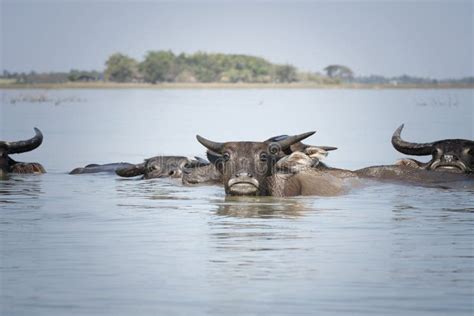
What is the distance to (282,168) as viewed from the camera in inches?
618

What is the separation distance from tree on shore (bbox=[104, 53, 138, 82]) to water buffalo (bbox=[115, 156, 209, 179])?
284 feet

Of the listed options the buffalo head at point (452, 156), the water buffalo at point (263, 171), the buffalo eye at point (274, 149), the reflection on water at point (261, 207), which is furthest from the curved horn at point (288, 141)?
the buffalo head at point (452, 156)

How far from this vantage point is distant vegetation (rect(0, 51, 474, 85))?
344 feet

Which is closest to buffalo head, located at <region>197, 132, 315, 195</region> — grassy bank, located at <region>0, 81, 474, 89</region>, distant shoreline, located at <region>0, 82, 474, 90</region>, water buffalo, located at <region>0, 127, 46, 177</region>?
water buffalo, located at <region>0, 127, 46, 177</region>

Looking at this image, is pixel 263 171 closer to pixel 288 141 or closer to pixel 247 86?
pixel 288 141

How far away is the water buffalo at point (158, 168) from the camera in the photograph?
1828 cm

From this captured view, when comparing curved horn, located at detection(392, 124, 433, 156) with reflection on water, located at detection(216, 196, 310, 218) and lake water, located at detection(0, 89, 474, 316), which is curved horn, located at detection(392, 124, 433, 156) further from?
reflection on water, located at detection(216, 196, 310, 218)

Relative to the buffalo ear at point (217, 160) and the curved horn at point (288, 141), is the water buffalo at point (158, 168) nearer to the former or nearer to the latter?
the buffalo ear at point (217, 160)

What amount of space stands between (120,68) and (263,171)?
92891 millimetres

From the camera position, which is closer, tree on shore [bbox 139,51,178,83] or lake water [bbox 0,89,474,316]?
lake water [bbox 0,89,474,316]

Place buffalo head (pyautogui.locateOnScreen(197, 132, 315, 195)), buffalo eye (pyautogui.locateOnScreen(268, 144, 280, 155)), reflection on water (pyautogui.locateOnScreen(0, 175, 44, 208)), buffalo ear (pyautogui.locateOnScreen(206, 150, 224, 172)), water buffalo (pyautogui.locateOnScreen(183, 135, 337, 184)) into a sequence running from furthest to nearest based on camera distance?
1. water buffalo (pyautogui.locateOnScreen(183, 135, 337, 184))
2. reflection on water (pyautogui.locateOnScreen(0, 175, 44, 208))
3. buffalo ear (pyautogui.locateOnScreen(206, 150, 224, 172))
4. buffalo eye (pyautogui.locateOnScreen(268, 144, 280, 155))
5. buffalo head (pyautogui.locateOnScreen(197, 132, 315, 195))

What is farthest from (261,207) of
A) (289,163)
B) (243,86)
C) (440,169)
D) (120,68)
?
(120,68)

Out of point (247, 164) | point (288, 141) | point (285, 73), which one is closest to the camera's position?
point (247, 164)

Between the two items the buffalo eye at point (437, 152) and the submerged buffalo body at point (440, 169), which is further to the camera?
the buffalo eye at point (437, 152)
